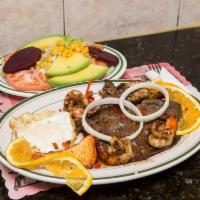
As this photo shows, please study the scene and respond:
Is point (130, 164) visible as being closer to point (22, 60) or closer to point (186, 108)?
point (186, 108)

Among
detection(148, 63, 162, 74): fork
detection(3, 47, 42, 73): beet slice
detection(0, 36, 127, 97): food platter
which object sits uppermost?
detection(3, 47, 42, 73): beet slice

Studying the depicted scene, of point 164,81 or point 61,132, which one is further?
point 164,81

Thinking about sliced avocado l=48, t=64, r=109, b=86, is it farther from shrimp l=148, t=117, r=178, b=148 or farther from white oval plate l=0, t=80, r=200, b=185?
shrimp l=148, t=117, r=178, b=148

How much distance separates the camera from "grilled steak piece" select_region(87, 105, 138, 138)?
1021mm

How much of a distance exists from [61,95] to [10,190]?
385 mm

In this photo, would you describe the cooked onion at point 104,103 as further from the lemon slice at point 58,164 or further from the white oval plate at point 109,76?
the white oval plate at point 109,76

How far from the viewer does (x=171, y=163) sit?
0.94 m

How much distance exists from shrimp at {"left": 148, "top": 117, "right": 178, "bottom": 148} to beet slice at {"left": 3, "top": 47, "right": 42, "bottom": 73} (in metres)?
0.56

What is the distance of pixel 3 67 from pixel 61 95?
278mm

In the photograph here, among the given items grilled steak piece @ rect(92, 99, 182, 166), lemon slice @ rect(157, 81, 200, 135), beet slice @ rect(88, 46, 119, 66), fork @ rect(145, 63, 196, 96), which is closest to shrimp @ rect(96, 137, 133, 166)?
grilled steak piece @ rect(92, 99, 182, 166)

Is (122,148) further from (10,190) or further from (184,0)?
(184,0)

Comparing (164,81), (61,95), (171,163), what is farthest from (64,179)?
(164,81)

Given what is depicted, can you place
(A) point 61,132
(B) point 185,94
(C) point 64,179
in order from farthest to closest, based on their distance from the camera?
(B) point 185,94 → (A) point 61,132 → (C) point 64,179

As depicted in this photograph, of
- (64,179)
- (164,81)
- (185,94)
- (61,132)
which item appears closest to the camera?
(64,179)
